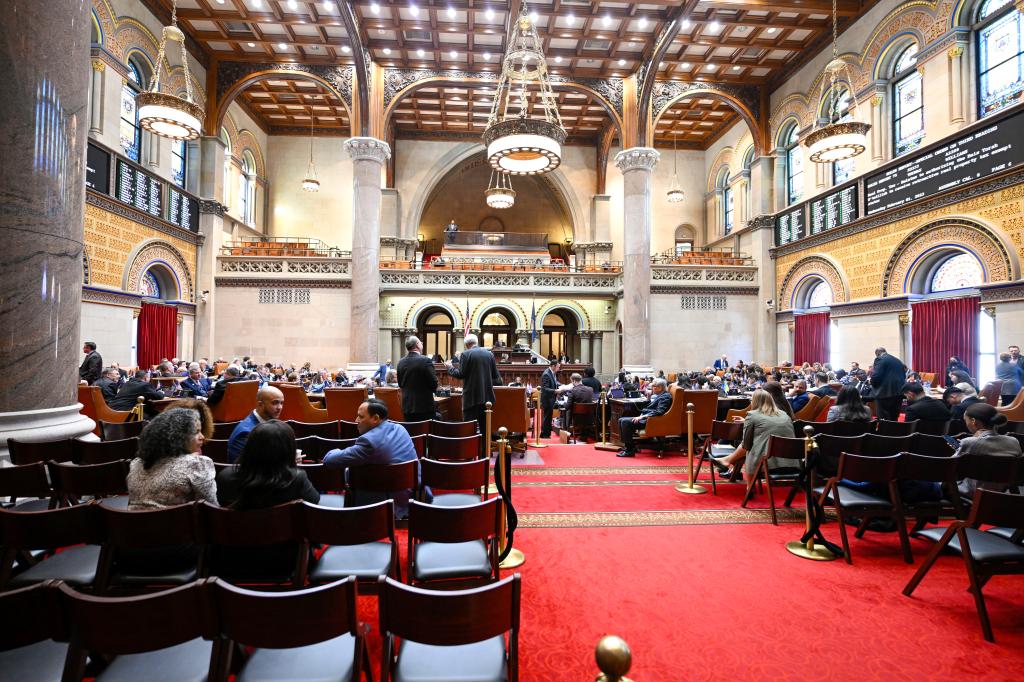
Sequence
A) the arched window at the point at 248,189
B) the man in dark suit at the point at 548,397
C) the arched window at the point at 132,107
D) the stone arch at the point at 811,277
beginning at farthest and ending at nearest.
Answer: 1. the arched window at the point at 248,189
2. the stone arch at the point at 811,277
3. the arched window at the point at 132,107
4. the man in dark suit at the point at 548,397

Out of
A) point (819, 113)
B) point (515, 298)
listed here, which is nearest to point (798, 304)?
point (819, 113)

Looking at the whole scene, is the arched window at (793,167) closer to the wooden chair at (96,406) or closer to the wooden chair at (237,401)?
the wooden chair at (237,401)

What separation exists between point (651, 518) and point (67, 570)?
4.02 metres

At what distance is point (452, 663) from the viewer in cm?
178

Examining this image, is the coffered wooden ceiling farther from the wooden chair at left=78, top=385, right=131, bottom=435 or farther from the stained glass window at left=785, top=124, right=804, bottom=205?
the wooden chair at left=78, top=385, right=131, bottom=435

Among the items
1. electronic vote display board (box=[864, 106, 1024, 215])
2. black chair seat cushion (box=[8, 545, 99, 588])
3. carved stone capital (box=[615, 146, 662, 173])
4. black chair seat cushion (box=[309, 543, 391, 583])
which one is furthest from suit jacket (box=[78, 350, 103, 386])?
electronic vote display board (box=[864, 106, 1024, 215])

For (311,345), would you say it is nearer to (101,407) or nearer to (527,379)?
(527,379)

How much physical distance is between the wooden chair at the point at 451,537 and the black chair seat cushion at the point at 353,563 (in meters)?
0.15

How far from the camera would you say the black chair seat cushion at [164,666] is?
1616 millimetres

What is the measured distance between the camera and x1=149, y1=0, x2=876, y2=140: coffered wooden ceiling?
1368 centimetres

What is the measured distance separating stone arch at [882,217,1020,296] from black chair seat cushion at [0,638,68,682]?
1367 cm

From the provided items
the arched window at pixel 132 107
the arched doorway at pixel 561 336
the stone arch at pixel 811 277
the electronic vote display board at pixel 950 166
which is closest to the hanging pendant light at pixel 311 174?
the arched window at pixel 132 107

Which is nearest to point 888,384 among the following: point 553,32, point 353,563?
point 353,563

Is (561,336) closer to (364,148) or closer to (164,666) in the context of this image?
(364,148)
